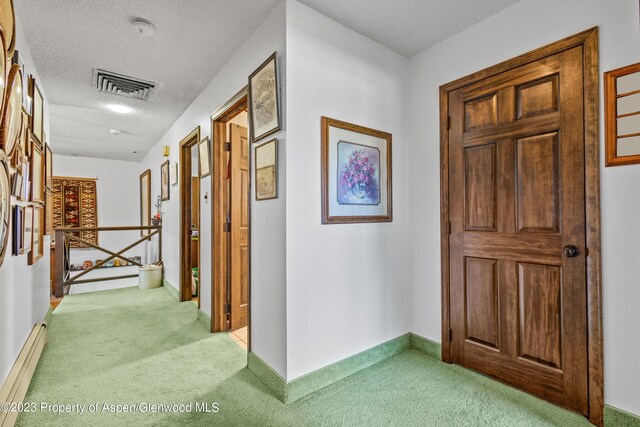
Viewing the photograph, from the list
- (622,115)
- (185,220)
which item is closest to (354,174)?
(622,115)

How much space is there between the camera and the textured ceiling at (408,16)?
6.36 feet

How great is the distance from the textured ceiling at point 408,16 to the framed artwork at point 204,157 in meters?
1.74

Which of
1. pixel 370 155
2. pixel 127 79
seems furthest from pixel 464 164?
pixel 127 79

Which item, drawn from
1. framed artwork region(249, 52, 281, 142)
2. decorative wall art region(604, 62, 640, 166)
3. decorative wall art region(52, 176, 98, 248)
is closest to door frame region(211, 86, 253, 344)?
framed artwork region(249, 52, 281, 142)

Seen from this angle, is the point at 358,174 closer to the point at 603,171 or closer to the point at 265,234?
the point at 265,234

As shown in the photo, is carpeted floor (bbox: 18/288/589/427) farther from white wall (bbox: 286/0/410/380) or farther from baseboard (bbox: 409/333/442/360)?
white wall (bbox: 286/0/410/380)

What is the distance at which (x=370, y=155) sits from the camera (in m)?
2.34

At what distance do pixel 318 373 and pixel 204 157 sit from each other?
2.41 m

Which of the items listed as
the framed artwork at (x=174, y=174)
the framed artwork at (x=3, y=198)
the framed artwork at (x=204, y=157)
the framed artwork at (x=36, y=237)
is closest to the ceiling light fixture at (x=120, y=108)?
the framed artwork at (x=174, y=174)

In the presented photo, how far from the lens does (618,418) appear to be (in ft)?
5.05

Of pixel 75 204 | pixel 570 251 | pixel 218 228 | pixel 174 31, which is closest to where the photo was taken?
pixel 570 251

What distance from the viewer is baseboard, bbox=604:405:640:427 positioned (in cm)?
150

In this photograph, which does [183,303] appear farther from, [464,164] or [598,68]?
[598,68]

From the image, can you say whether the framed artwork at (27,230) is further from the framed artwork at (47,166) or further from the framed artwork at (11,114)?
the framed artwork at (47,166)
